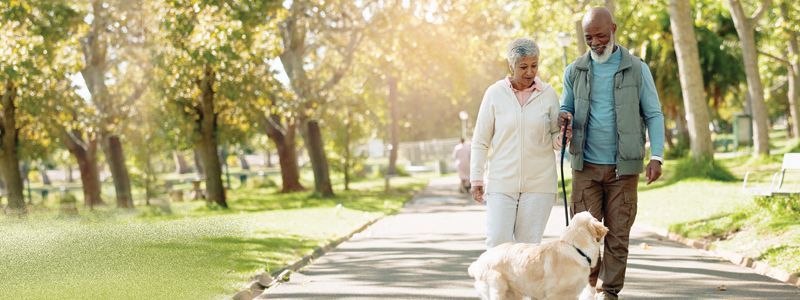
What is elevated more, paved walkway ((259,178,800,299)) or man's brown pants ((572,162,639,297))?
man's brown pants ((572,162,639,297))

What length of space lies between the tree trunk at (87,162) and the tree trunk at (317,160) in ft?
28.7

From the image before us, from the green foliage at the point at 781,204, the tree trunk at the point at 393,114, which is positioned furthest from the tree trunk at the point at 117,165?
the green foliage at the point at 781,204

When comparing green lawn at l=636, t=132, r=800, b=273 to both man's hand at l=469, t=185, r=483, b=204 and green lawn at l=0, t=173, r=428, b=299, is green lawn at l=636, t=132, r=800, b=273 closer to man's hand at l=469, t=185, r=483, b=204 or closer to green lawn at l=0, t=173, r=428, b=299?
man's hand at l=469, t=185, r=483, b=204

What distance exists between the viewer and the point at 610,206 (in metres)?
7.98

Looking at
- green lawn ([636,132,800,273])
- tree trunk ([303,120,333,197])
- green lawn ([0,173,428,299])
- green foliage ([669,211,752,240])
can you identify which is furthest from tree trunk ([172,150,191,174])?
green lawn ([0,173,428,299])

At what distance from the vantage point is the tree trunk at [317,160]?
36375 mm

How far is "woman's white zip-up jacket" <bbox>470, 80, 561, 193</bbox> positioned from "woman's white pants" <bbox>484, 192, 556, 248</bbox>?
0.05 meters

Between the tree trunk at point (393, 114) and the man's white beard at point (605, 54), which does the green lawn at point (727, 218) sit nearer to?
the man's white beard at point (605, 54)

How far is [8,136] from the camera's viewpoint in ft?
94.2

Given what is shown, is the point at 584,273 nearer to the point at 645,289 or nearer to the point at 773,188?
the point at 645,289

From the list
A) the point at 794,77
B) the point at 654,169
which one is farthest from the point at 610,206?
the point at 794,77

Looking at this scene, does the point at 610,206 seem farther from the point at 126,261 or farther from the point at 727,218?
the point at 727,218

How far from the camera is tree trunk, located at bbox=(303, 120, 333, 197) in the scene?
3638 cm

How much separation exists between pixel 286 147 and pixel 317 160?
5951 mm
